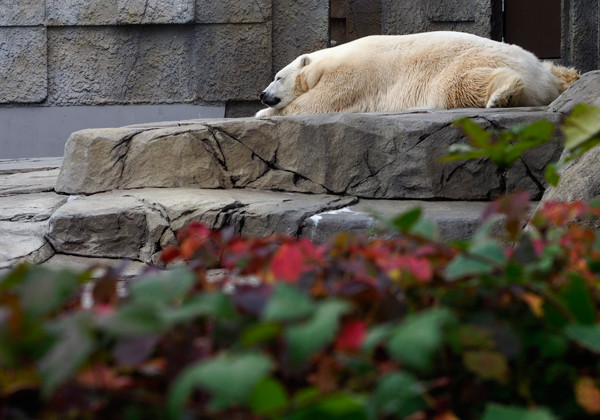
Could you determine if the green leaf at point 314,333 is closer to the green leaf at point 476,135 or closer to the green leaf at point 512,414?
the green leaf at point 512,414

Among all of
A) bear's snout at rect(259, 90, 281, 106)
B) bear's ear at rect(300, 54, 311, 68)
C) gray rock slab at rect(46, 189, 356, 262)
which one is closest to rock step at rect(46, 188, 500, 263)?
gray rock slab at rect(46, 189, 356, 262)

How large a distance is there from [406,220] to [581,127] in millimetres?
414

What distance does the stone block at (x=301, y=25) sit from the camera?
271 inches

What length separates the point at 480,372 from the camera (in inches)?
26.7

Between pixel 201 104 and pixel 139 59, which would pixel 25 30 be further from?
pixel 201 104

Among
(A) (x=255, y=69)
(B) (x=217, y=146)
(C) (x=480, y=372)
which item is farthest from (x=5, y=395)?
(A) (x=255, y=69)

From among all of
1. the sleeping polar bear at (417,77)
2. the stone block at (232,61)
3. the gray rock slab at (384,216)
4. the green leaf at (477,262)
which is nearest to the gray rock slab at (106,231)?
the gray rock slab at (384,216)

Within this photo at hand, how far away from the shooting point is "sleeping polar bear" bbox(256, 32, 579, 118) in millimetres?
4465

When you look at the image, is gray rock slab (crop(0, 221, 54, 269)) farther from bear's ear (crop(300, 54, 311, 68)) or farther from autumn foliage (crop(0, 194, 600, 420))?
autumn foliage (crop(0, 194, 600, 420))

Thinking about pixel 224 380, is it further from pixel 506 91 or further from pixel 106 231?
pixel 506 91

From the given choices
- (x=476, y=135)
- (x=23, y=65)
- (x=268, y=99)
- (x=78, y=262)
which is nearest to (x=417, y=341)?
(x=476, y=135)

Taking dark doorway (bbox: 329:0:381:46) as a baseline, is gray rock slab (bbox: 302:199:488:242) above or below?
below

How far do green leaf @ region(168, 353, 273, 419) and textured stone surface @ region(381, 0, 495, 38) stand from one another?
680cm

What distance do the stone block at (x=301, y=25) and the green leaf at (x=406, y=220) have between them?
6.29 m
